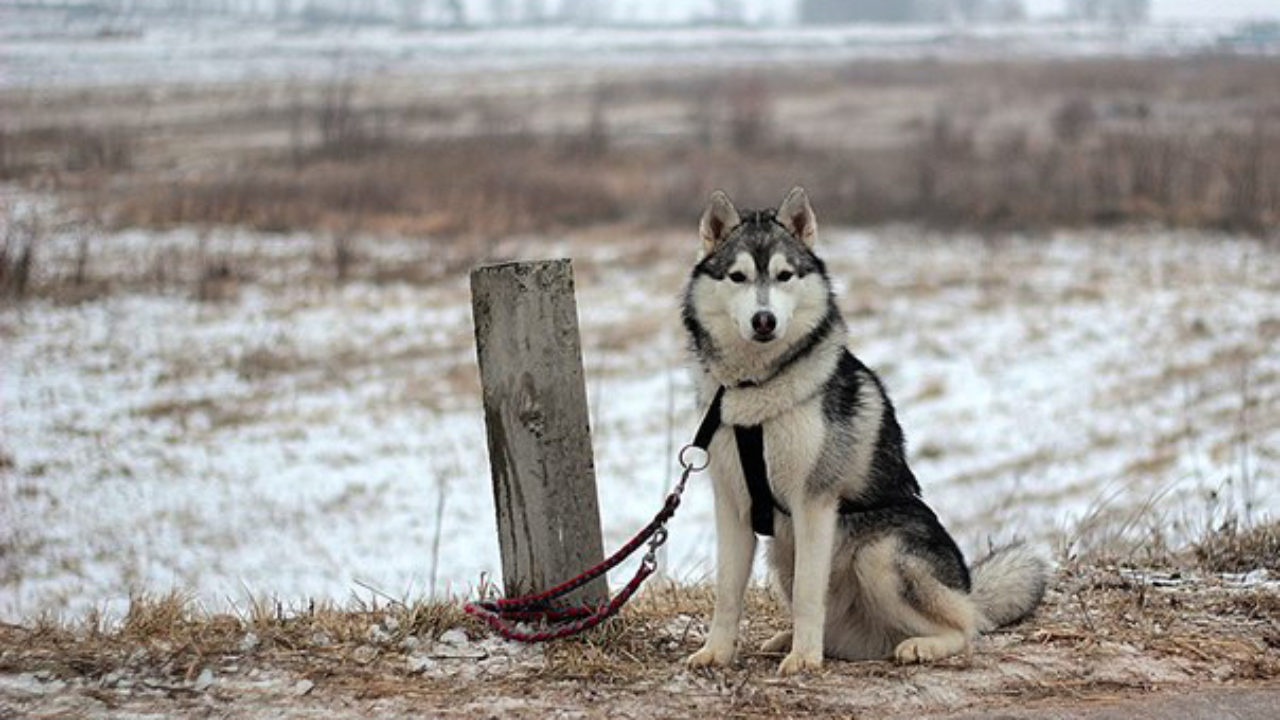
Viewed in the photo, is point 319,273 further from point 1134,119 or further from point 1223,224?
point 1134,119

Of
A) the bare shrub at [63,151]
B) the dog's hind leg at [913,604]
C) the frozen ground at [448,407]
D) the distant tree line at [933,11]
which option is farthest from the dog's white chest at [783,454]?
the distant tree line at [933,11]

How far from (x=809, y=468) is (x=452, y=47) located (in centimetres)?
8670

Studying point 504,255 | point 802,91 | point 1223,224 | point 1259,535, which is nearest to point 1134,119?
point 1223,224

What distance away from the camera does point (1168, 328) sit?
1683cm

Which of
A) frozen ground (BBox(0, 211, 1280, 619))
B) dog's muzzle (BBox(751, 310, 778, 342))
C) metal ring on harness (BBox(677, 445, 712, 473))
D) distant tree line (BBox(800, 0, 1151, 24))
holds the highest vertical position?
distant tree line (BBox(800, 0, 1151, 24))

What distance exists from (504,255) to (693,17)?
112m

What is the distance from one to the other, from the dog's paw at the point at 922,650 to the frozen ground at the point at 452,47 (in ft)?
93.1

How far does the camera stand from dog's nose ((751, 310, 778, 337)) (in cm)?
424

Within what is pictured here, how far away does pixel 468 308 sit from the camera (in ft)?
60.4

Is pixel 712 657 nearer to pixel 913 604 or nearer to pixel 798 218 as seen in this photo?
pixel 913 604

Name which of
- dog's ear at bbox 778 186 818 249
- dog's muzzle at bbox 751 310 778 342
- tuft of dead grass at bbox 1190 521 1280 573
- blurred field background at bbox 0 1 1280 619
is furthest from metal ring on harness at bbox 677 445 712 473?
tuft of dead grass at bbox 1190 521 1280 573

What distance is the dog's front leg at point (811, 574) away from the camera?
4.43m

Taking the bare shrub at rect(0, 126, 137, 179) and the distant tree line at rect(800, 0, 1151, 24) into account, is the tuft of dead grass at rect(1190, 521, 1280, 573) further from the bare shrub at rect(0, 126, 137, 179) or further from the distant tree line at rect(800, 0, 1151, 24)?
the distant tree line at rect(800, 0, 1151, 24)

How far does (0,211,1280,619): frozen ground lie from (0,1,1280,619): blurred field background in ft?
0.20
